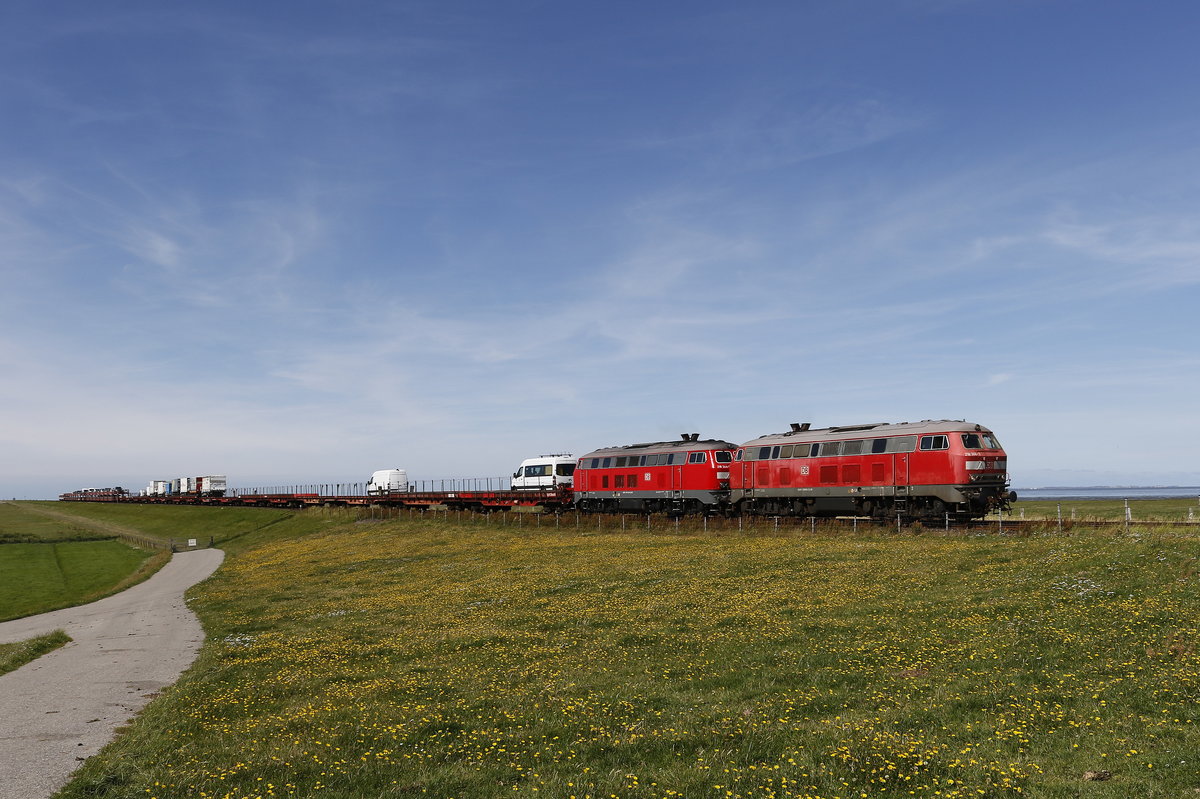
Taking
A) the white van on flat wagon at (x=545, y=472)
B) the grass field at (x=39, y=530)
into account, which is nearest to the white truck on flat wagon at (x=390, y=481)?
the white van on flat wagon at (x=545, y=472)

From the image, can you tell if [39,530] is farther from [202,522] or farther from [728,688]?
[728,688]

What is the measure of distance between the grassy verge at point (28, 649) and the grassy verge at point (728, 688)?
590 cm

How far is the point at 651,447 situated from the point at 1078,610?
147 feet

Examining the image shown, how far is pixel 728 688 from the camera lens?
17812 millimetres

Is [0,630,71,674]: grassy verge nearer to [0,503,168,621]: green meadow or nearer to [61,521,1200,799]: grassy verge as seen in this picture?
[61,521,1200,799]: grassy verge

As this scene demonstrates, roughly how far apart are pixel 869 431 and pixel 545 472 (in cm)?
4377

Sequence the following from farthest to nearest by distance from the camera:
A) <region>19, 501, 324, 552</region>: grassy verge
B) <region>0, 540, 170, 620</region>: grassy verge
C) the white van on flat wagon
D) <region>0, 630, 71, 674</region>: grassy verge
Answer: <region>19, 501, 324, 552</region>: grassy verge → the white van on flat wagon → <region>0, 540, 170, 620</region>: grassy verge → <region>0, 630, 71, 674</region>: grassy verge

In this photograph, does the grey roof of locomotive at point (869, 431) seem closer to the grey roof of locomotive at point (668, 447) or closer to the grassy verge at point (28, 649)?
the grey roof of locomotive at point (668, 447)

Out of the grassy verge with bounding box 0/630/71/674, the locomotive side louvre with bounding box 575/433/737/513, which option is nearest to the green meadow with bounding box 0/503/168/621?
the grassy verge with bounding box 0/630/71/674

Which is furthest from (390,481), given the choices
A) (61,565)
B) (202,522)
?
(61,565)

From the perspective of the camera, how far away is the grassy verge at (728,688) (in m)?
12.8

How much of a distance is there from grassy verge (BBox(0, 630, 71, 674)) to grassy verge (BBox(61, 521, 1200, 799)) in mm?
5905

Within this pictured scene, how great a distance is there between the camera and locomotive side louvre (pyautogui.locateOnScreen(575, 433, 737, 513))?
59.0 meters

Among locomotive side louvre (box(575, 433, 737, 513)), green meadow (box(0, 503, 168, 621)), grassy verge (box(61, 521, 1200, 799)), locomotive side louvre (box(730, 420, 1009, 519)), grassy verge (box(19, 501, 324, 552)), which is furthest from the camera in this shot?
grassy verge (box(19, 501, 324, 552))
